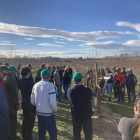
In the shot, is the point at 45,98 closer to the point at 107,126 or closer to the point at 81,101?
the point at 81,101

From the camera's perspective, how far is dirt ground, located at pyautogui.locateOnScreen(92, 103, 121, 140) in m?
3.41

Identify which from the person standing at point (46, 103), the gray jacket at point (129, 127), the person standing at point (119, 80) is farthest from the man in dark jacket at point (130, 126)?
the person standing at point (119, 80)

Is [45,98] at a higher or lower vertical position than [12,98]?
higher

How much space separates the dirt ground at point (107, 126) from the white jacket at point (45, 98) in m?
1.96

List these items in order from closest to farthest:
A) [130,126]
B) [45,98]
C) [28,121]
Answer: [130,126], [45,98], [28,121]

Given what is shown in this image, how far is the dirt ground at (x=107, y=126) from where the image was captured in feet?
11.2

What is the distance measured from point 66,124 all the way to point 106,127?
4.31ft

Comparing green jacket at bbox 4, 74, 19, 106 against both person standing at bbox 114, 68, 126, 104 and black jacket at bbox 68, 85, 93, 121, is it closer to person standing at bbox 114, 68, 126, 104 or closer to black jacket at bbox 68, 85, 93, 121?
black jacket at bbox 68, 85, 93, 121

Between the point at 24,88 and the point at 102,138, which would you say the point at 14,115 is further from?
the point at 102,138

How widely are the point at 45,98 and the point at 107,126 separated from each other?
2.75 metres

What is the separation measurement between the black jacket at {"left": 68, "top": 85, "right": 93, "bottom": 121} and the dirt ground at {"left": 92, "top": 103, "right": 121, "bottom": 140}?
1.53m

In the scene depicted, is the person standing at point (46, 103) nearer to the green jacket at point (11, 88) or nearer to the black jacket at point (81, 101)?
the black jacket at point (81, 101)

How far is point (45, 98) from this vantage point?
2227mm

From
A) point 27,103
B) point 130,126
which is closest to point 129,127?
point 130,126
